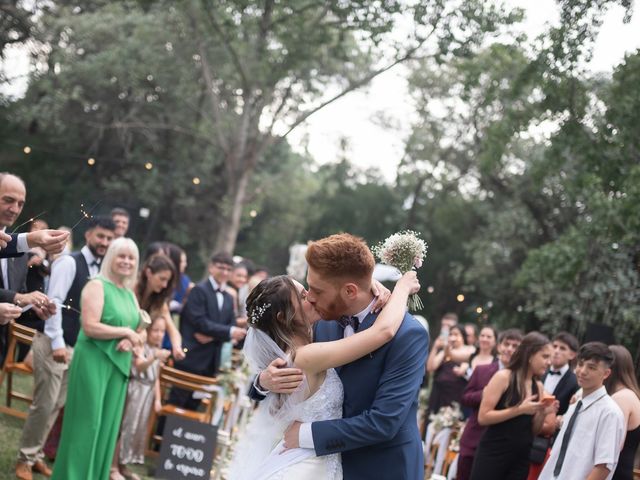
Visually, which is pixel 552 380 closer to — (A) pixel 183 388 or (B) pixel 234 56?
(A) pixel 183 388

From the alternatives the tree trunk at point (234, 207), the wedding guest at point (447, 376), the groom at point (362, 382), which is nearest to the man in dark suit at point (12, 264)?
the groom at point (362, 382)

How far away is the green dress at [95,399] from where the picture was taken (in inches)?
251

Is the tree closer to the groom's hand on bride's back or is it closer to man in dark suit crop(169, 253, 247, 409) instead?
man in dark suit crop(169, 253, 247, 409)

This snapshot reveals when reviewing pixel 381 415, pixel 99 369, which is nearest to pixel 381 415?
pixel 381 415

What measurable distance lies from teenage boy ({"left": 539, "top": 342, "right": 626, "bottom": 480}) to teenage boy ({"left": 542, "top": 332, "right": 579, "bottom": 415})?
1.91 m

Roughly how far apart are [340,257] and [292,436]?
0.80 m

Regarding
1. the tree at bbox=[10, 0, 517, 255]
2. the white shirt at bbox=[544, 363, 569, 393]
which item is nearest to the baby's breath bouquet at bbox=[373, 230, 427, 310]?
Result: the white shirt at bbox=[544, 363, 569, 393]

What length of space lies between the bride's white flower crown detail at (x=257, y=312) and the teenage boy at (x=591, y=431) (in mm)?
3025

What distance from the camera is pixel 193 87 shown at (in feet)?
86.2

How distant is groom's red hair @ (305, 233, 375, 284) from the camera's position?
11.7 ft

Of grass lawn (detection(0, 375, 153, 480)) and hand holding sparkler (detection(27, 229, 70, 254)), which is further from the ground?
hand holding sparkler (detection(27, 229, 70, 254))

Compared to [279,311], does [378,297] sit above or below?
above

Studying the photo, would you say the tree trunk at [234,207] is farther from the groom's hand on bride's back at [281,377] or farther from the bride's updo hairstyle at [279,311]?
the groom's hand on bride's back at [281,377]

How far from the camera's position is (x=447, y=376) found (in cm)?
1065
